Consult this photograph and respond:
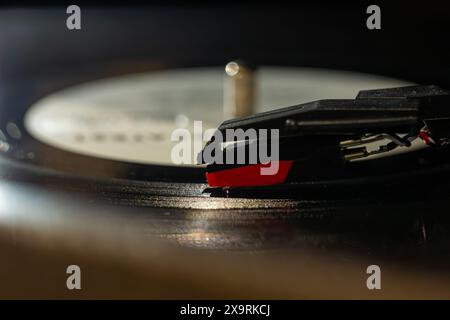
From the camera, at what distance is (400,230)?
62 cm

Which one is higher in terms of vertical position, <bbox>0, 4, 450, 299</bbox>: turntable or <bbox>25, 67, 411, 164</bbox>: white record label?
<bbox>25, 67, 411, 164</bbox>: white record label

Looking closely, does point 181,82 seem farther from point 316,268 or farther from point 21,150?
point 316,268

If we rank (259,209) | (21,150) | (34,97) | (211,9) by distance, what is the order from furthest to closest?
1. (211,9)
2. (34,97)
3. (21,150)
4. (259,209)

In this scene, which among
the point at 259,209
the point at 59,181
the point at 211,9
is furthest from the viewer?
the point at 211,9

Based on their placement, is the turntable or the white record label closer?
the turntable

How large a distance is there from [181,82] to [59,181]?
2.71ft

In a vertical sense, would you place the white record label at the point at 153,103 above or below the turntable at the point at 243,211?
above

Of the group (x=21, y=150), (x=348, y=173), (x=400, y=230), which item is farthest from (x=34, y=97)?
(x=400, y=230)

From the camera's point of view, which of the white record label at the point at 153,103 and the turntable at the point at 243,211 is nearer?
the turntable at the point at 243,211

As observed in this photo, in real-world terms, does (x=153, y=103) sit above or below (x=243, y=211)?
above

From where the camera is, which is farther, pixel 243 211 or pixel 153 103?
pixel 153 103

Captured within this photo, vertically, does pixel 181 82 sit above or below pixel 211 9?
below

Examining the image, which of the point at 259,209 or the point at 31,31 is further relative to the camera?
the point at 31,31

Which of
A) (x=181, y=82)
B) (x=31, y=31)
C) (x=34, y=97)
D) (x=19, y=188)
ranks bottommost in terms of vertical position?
(x=19, y=188)
